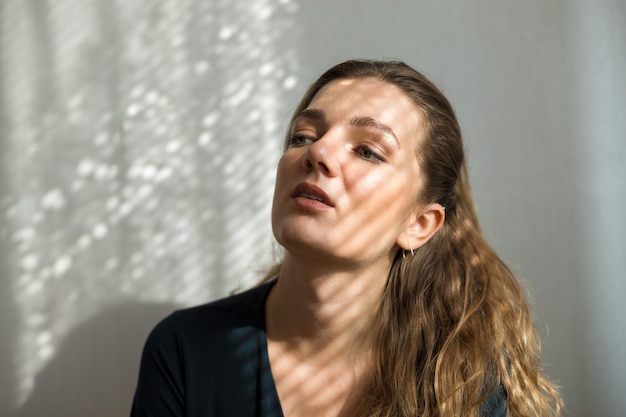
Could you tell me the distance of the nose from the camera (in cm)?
127

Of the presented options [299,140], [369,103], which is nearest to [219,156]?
[299,140]

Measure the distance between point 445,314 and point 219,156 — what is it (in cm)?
64

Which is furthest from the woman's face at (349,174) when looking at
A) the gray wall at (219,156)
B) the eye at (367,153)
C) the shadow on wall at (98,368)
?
the shadow on wall at (98,368)

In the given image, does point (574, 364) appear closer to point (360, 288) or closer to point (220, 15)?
point (360, 288)

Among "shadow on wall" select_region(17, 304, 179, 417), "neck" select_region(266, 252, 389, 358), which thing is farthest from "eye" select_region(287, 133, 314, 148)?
"shadow on wall" select_region(17, 304, 179, 417)

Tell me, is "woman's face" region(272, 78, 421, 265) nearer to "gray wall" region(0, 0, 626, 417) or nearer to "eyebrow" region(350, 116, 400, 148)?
"eyebrow" region(350, 116, 400, 148)

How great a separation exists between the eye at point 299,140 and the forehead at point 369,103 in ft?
0.19

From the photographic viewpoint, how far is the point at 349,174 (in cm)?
128

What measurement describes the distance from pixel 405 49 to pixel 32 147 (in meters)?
0.92

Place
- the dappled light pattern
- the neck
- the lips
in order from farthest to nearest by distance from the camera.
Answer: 1. the dappled light pattern
2. the neck
3. the lips

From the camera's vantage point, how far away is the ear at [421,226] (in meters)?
1.44

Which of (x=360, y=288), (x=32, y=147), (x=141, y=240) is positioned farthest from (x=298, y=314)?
(x=32, y=147)

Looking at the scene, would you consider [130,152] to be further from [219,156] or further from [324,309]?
[324,309]

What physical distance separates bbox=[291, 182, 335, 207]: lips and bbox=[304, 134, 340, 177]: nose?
34 mm
